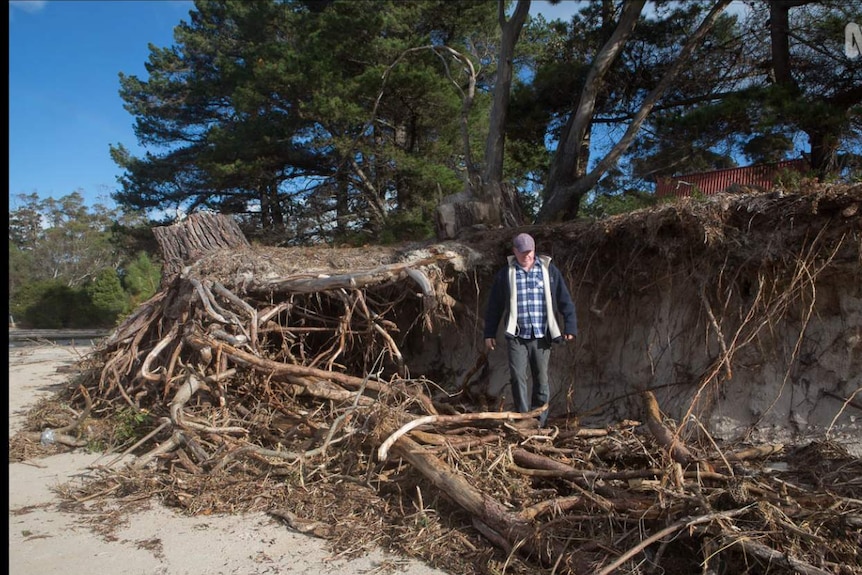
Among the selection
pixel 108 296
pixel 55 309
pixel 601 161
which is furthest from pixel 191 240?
pixel 55 309

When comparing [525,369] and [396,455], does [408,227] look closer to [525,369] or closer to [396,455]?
[525,369]

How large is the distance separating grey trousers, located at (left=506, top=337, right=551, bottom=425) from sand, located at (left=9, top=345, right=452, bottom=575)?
5.99 feet

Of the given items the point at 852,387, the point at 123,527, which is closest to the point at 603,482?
the point at 852,387

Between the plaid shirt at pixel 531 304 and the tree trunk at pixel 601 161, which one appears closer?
the plaid shirt at pixel 531 304

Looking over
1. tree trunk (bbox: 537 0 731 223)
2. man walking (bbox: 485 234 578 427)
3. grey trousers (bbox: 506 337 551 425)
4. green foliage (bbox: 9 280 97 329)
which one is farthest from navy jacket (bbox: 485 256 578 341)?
green foliage (bbox: 9 280 97 329)

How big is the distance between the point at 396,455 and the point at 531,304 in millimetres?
1628

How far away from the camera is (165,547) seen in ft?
12.2

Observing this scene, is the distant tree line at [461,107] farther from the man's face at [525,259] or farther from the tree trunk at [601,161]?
the man's face at [525,259]

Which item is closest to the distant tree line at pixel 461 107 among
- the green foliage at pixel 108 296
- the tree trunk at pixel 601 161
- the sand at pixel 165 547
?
the tree trunk at pixel 601 161

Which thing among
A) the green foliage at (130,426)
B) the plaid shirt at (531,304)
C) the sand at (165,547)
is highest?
the plaid shirt at (531,304)

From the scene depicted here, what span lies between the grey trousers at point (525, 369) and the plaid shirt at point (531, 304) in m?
0.08

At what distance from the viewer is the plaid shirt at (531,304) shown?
5.04m

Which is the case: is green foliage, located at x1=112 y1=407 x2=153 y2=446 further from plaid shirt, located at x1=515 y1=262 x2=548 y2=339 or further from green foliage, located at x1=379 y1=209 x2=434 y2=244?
green foliage, located at x1=379 y1=209 x2=434 y2=244

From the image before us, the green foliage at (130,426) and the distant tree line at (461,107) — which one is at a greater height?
the distant tree line at (461,107)
